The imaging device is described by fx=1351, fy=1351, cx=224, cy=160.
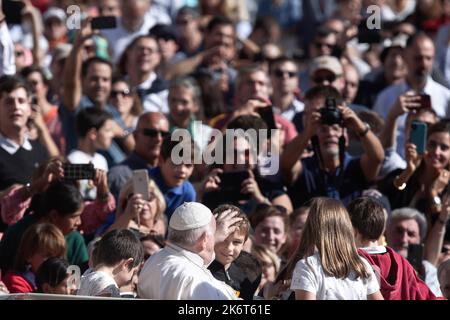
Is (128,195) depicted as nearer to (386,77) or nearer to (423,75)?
(423,75)

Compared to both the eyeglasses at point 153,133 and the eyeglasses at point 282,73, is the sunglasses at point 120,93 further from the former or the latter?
the eyeglasses at point 153,133

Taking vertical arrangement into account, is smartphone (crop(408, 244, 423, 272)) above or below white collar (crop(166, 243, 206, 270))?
below

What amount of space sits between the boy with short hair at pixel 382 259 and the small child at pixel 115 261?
52.9 inches

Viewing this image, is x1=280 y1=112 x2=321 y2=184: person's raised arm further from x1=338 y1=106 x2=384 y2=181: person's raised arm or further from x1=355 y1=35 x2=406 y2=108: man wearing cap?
x1=355 y1=35 x2=406 y2=108: man wearing cap

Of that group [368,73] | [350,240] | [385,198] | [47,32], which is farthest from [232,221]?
[47,32]

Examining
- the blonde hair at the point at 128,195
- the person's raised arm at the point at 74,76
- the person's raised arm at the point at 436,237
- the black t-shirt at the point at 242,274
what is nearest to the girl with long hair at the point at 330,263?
the black t-shirt at the point at 242,274

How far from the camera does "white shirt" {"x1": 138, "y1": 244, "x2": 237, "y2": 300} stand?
7.11 metres

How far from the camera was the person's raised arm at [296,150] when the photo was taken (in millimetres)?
10594

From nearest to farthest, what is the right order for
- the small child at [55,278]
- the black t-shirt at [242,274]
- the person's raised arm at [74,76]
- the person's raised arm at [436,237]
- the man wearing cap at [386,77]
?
1. the black t-shirt at [242,274]
2. the small child at [55,278]
3. the person's raised arm at [436,237]
4. the person's raised arm at [74,76]
5. the man wearing cap at [386,77]

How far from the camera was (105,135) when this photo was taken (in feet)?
38.3

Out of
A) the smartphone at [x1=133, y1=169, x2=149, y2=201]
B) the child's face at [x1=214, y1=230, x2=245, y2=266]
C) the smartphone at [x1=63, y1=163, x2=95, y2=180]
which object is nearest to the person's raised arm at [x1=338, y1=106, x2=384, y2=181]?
the smartphone at [x1=133, y1=169, x2=149, y2=201]

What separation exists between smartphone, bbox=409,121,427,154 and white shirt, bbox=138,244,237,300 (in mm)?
3469

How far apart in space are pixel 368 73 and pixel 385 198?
4365mm

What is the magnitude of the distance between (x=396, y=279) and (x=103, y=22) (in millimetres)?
4987
